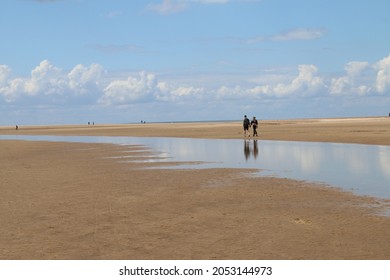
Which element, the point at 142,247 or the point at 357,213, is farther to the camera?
the point at 357,213

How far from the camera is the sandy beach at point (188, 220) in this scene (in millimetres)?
9227

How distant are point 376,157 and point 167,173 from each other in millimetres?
13005

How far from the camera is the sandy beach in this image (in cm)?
923

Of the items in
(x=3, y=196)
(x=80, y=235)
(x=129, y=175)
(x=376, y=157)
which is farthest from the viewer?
(x=376, y=157)

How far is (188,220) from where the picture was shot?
12008 mm

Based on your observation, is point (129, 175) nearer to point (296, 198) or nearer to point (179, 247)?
point (296, 198)

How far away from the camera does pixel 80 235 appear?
10578 millimetres

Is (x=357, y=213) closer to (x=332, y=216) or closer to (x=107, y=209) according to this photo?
(x=332, y=216)

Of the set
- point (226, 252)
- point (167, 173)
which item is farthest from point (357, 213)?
point (167, 173)

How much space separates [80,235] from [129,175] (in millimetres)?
11084

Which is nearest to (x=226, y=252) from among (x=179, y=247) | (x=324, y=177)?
(x=179, y=247)
